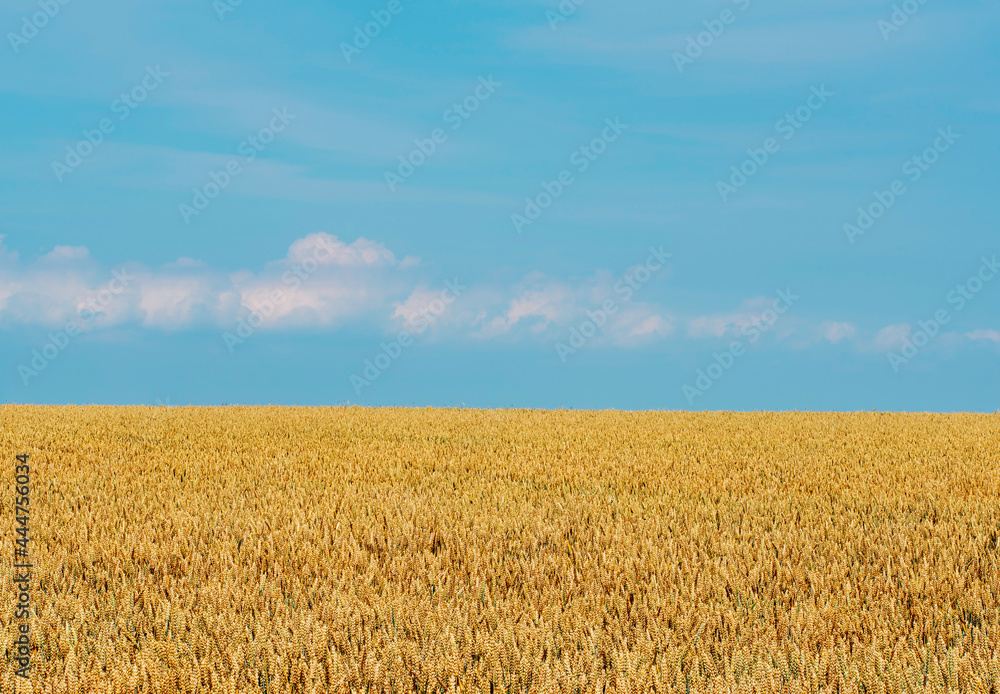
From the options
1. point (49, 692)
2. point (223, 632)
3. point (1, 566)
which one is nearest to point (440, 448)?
point (1, 566)

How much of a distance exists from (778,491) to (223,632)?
6009 mm

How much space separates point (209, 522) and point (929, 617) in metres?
5.21

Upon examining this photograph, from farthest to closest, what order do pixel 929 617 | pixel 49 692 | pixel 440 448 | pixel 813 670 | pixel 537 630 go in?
pixel 440 448 < pixel 929 617 < pixel 537 630 < pixel 813 670 < pixel 49 692

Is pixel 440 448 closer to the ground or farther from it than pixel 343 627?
farther from it

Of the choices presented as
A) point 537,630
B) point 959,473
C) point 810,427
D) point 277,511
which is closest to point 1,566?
point 277,511

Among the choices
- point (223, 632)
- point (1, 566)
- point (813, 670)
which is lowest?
→ point (813, 670)

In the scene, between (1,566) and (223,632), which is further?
(1,566)

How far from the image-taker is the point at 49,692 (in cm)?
346

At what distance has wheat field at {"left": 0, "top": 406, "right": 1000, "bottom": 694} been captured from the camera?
373cm

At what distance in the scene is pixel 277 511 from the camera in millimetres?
6715

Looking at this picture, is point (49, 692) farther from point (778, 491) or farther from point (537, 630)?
point (778, 491)

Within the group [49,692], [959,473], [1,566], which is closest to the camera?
[49,692]

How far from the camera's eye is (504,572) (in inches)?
203

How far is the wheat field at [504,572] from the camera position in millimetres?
3730
